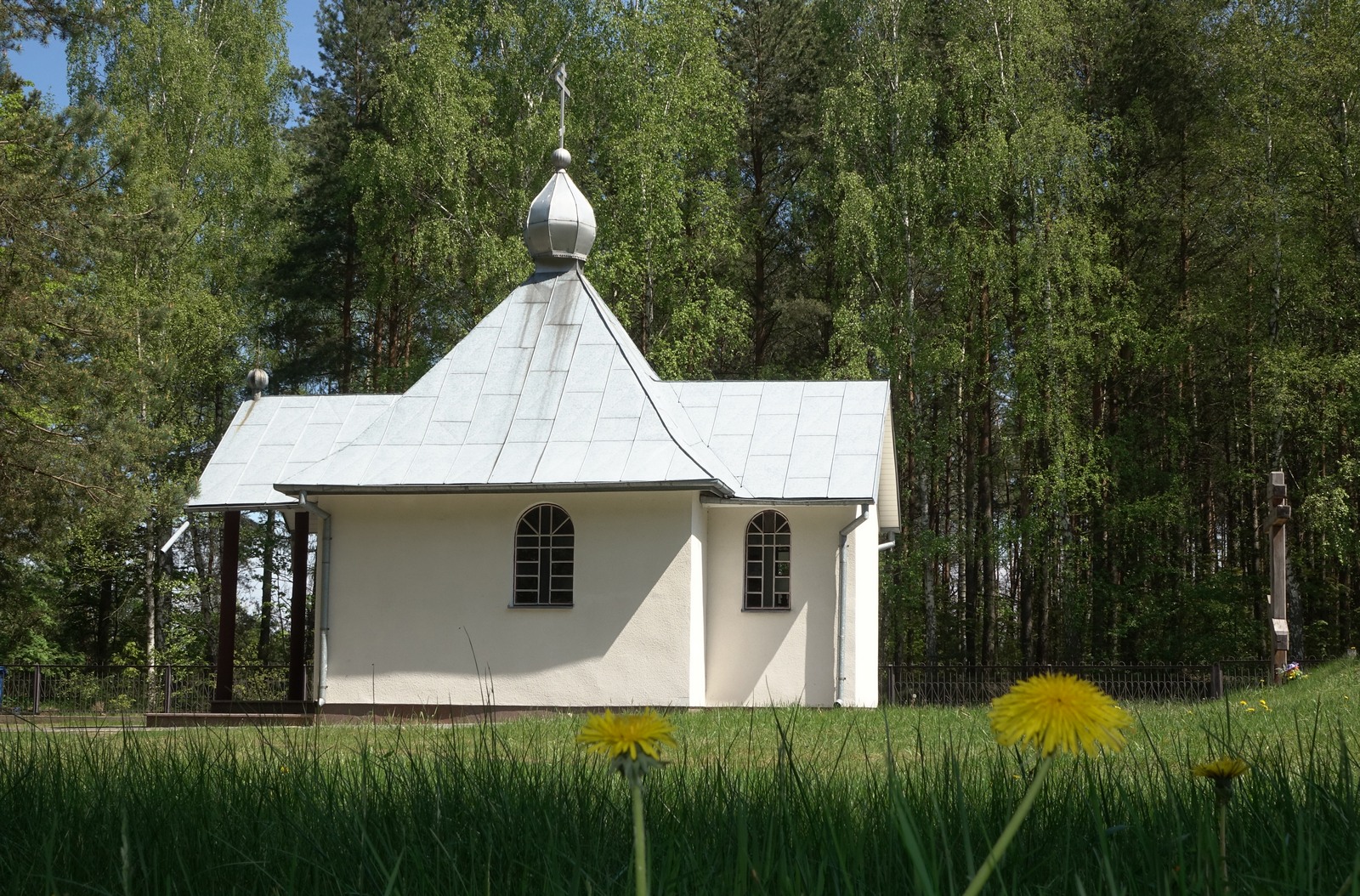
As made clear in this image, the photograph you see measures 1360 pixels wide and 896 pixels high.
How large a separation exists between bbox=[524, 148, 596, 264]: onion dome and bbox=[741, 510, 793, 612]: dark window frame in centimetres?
489

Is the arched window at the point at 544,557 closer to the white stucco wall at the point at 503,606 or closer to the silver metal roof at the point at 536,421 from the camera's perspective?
the white stucco wall at the point at 503,606

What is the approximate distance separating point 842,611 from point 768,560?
129cm

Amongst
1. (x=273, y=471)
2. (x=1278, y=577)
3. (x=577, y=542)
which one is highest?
(x=273, y=471)

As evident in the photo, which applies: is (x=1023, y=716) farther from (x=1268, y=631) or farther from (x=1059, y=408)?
(x=1268, y=631)

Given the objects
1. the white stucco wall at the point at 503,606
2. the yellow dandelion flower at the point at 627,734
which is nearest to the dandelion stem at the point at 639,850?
the yellow dandelion flower at the point at 627,734

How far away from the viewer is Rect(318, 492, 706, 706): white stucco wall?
1680 cm

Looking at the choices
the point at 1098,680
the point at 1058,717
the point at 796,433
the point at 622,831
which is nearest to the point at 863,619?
the point at 796,433

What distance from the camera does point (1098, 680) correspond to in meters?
22.5

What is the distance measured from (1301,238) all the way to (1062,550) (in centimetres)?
803

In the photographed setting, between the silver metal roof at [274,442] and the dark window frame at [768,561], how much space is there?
5860mm

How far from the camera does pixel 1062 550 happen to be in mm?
29766

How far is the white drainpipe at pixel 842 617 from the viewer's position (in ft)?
56.7

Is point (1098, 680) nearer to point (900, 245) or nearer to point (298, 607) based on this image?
point (900, 245)

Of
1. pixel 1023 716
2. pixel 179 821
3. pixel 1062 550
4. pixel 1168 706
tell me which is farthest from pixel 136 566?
pixel 1023 716
